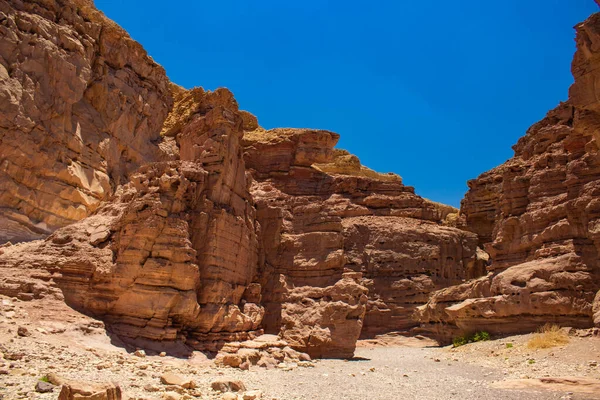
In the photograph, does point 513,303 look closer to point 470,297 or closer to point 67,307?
point 470,297

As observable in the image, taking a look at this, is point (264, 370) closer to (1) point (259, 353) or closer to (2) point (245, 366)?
(2) point (245, 366)

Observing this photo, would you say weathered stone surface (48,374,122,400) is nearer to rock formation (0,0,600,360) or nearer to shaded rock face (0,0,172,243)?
rock formation (0,0,600,360)

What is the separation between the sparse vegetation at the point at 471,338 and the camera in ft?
63.2

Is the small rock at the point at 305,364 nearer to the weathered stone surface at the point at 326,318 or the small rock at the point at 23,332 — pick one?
the weathered stone surface at the point at 326,318

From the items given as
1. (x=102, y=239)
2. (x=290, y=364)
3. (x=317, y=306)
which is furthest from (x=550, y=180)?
(x=102, y=239)

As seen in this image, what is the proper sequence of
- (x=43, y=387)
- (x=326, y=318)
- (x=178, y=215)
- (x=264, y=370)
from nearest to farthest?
(x=43, y=387), (x=264, y=370), (x=178, y=215), (x=326, y=318)

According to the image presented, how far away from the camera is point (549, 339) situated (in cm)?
1551

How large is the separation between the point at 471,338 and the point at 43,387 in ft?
54.8

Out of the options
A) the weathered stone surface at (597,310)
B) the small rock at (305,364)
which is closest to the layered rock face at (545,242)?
the weathered stone surface at (597,310)

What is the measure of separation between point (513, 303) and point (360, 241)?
13.5m

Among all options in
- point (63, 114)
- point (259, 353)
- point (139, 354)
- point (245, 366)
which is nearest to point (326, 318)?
point (259, 353)

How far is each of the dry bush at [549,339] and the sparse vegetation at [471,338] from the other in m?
3.05

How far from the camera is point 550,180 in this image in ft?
67.6

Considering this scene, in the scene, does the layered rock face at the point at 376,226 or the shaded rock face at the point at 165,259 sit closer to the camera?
the shaded rock face at the point at 165,259
